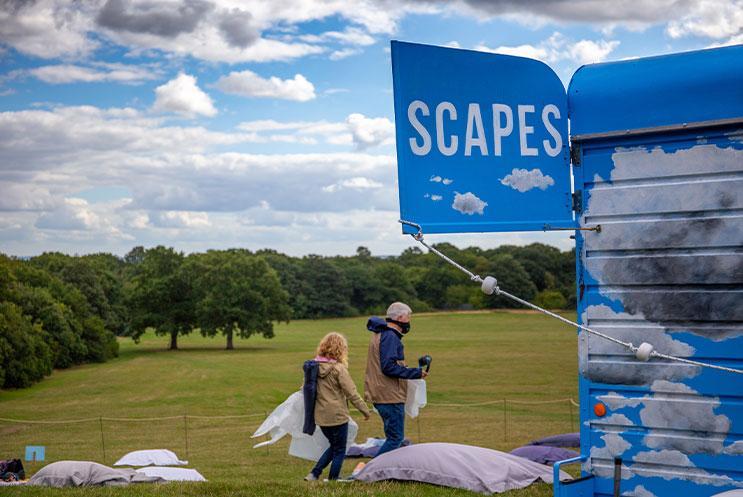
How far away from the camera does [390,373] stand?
10.2 metres

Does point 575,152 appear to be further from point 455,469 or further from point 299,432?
point 299,432

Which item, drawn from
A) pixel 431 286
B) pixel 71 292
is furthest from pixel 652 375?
pixel 431 286

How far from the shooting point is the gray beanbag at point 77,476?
33.2 feet

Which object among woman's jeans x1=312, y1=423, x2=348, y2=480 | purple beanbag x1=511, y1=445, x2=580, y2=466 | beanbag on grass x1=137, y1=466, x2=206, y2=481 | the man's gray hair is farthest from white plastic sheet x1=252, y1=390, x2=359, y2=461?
purple beanbag x1=511, y1=445, x2=580, y2=466

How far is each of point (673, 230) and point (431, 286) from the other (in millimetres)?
84485

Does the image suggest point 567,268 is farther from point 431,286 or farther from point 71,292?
point 71,292

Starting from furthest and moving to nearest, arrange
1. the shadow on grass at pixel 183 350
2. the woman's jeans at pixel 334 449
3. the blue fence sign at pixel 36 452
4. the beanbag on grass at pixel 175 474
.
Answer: the shadow on grass at pixel 183 350
the blue fence sign at pixel 36 452
the beanbag on grass at pixel 175 474
the woman's jeans at pixel 334 449

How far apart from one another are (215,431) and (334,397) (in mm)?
18737

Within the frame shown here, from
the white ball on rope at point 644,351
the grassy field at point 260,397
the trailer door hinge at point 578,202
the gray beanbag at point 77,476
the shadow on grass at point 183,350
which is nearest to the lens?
the white ball on rope at point 644,351

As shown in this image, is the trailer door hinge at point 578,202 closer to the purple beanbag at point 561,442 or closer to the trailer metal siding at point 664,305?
the trailer metal siding at point 664,305

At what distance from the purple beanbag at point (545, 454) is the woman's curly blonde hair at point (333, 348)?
374cm

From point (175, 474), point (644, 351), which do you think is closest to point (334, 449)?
point (175, 474)

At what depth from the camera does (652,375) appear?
22.2 ft

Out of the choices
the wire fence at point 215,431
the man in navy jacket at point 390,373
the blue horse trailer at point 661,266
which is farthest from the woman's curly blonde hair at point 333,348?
the wire fence at point 215,431
